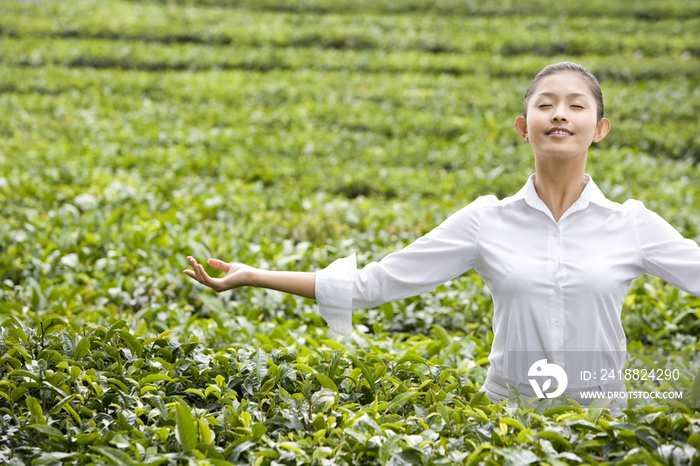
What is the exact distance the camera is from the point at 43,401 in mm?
1629

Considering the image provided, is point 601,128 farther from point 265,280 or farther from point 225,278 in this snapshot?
point 225,278

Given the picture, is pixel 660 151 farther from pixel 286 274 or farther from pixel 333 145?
pixel 286 274

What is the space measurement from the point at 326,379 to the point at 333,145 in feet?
19.6

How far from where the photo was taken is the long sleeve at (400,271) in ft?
5.83

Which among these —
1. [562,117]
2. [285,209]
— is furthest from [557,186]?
[285,209]

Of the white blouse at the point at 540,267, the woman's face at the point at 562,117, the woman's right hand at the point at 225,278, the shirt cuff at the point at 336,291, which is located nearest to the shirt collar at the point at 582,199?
the white blouse at the point at 540,267

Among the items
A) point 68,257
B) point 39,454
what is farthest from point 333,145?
point 39,454

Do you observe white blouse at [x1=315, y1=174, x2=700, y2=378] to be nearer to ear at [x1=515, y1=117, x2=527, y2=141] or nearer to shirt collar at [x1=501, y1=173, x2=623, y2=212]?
shirt collar at [x1=501, y1=173, x2=623, y2=212]

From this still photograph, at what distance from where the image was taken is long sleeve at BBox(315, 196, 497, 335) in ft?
5.83

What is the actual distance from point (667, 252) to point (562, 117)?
0.49 metres

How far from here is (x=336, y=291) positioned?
177cm

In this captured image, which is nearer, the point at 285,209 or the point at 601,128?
the point at 601,128

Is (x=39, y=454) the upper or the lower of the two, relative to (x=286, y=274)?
lower

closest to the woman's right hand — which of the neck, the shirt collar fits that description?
the shirt collar
